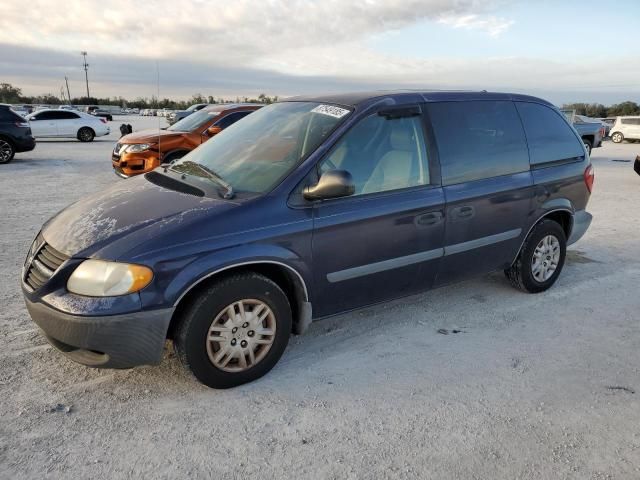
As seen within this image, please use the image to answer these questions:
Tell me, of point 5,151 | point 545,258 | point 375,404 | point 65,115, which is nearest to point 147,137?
point 545,258

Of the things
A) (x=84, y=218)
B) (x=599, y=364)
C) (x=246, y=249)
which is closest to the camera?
(x=246, y=249)

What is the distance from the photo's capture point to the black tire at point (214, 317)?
2773mm

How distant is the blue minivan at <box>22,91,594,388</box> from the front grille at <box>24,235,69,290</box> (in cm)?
1

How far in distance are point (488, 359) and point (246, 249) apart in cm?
183

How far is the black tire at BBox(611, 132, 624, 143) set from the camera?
1066 inches

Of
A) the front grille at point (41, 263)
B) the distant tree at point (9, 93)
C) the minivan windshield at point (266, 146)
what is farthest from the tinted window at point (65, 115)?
the distant tree at point (9, 93)

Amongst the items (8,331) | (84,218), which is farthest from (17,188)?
(84,218)

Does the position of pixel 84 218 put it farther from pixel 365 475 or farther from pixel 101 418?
pixel 365 475

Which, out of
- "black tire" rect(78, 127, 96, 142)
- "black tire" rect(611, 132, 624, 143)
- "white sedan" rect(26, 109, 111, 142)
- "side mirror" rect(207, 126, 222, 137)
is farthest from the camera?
"black tire" rect(611, 132, 624, 143)

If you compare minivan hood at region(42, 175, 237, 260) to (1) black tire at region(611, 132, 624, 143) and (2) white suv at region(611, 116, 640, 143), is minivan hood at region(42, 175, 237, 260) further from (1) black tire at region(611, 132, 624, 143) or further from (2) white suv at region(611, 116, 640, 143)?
(1) black tire at region(611, 132, 624, 143)

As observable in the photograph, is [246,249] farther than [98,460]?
Yes

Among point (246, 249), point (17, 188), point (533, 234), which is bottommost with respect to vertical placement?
point (17, 188)

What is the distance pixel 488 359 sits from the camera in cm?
342

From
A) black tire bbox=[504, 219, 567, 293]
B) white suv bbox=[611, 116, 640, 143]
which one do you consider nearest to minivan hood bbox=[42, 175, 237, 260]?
black tire bbox=[504, 219, 567, 293]
